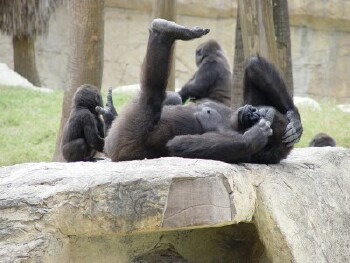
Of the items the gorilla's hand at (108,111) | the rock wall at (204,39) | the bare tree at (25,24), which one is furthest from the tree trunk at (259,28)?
the rock wall at (204,39)

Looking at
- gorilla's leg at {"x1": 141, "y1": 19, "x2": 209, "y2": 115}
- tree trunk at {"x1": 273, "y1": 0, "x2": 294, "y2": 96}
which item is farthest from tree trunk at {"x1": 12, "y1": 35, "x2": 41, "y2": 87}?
gorilla's leg at {"x1": 141, "y1": 19, "x2": 209, "y2": 115}

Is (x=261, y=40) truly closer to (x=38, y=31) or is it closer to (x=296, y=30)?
(x=38, y=31)

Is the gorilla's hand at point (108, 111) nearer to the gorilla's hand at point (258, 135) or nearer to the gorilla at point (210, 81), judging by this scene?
the gorilla's hand at point (258, 135)

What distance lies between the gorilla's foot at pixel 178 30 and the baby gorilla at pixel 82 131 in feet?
6.45

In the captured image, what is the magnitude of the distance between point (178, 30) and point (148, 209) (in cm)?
123

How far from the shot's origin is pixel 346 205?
476cm

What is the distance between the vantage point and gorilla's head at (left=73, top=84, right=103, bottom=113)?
628 centimetres

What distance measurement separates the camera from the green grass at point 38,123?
8.68 m

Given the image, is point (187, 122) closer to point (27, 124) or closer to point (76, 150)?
point (76, 150)

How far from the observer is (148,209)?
11.5 feet

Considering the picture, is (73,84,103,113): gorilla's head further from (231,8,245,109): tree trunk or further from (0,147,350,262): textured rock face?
(0,147,350,262): textured rock face

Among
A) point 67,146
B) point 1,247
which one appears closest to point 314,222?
point 1,247

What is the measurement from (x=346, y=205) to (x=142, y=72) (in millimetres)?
1535

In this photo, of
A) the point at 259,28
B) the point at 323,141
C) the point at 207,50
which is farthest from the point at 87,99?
the point at 207,50
